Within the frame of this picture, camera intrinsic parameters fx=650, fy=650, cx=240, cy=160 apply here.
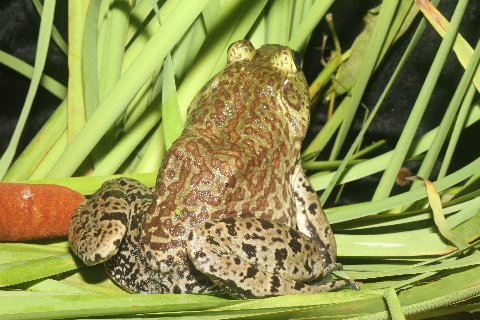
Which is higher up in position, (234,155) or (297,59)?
(297,59)

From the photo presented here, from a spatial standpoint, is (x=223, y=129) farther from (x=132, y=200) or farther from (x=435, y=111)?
(x=435, y=111)

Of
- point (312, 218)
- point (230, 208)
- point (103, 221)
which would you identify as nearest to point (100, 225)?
point (103, 221)

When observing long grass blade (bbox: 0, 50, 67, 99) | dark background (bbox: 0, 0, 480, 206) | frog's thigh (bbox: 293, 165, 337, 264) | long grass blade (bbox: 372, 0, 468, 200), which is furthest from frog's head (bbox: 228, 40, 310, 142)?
dark background (bbox: 0, 0, 480, 206)

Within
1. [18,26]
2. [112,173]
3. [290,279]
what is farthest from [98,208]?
[18,26]

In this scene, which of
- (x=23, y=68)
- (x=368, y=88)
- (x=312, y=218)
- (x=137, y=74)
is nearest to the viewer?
(x=137, y=74)

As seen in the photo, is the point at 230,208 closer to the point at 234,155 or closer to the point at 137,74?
the point at 234,155

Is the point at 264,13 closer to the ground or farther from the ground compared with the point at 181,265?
farther from the ground

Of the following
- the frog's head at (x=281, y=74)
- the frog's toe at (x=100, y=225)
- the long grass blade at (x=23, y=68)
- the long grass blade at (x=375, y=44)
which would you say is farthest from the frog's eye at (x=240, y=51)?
the long grass blade at (x=23, y=68)

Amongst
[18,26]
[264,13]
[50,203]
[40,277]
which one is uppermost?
[264,13]
